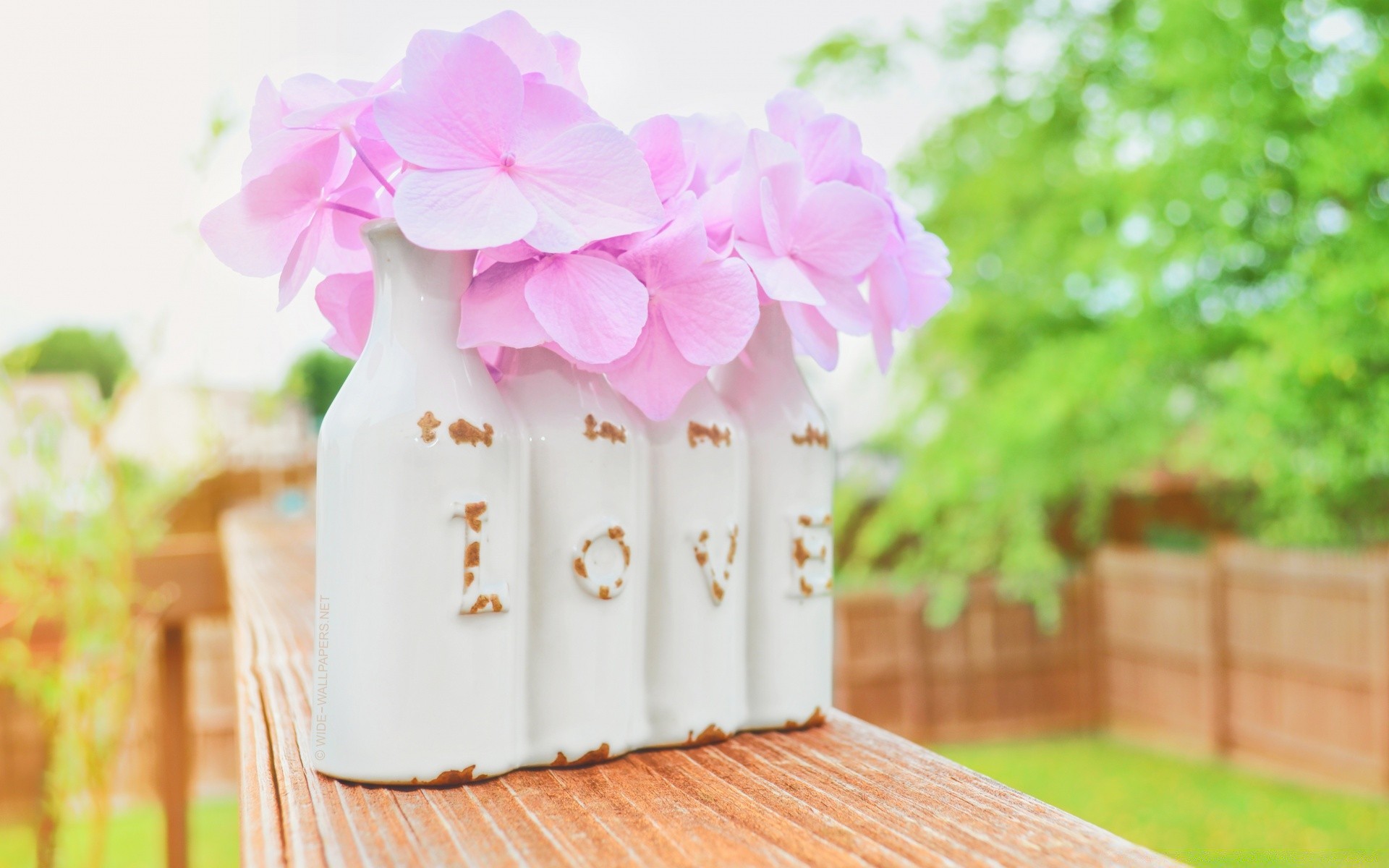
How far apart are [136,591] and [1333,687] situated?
162 inches

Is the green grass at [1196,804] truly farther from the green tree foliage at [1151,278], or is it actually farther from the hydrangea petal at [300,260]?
the hydrangea petal at [300,260]

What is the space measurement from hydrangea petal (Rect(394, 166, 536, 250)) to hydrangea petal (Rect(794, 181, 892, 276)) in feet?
0.39

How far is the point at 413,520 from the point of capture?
37 cm

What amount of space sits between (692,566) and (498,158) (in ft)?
0.60

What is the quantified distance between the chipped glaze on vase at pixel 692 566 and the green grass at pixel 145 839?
3.29 m

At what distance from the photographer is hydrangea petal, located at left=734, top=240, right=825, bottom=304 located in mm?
406

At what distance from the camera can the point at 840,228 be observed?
0.42 m

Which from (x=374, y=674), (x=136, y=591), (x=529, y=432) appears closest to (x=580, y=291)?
(x=529, y=432)

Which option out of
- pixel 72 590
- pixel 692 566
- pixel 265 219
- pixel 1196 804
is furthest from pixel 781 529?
pixel 1196 804

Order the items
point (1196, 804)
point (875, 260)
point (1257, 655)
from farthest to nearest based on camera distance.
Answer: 1. point (1257, 655)
2. point (1196, 804)
3. point (875, 260)

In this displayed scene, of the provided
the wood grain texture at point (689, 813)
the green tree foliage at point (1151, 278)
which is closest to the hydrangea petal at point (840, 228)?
the wood grain texture at point (689, 813)

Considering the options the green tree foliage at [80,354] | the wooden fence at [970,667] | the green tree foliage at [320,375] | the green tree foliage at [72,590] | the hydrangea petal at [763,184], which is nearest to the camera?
the hydrangea petal at [763,184]

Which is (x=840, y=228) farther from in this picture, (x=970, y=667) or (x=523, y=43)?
(x=970, y=667)

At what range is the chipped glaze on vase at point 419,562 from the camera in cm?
37
